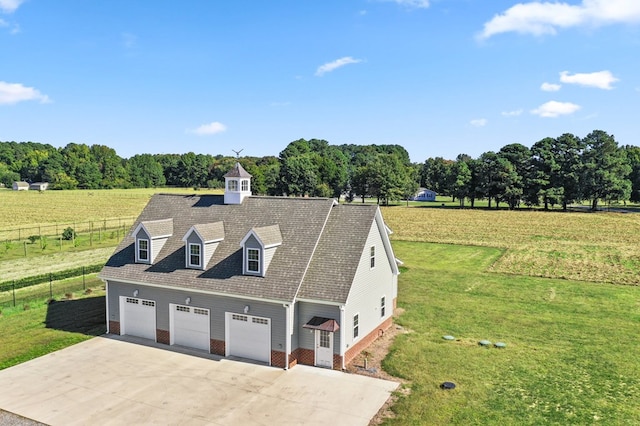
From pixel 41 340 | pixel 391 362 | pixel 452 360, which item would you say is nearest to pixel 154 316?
pixel 41 340

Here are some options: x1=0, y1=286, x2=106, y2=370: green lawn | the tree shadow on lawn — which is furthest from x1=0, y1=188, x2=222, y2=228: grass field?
x1=0, y1=286, x2=106, y2=370: green lawn

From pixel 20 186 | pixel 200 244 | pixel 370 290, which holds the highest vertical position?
pixel 20 186

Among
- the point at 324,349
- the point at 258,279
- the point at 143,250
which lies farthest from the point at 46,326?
the point at 324,349

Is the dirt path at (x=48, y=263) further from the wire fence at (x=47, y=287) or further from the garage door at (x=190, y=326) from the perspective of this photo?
the garage door at (x=190, y=326)

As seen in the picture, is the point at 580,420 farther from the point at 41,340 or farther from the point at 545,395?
the point at 41,340

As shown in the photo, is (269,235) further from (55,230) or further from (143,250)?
(55,230)
